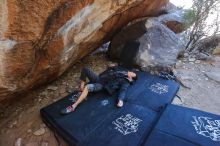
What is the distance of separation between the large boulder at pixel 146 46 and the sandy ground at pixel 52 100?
0.31m

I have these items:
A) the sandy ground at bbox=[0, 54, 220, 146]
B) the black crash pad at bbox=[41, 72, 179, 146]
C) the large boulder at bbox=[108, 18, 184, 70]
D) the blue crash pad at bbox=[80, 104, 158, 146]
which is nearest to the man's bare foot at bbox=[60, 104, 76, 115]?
the black crash pad at bbox=[41, 72, 179, 146]

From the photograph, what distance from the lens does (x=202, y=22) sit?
563 centimetres

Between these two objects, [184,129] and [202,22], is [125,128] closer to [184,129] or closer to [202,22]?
[184,129]

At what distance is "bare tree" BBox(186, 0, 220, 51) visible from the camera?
532 cm

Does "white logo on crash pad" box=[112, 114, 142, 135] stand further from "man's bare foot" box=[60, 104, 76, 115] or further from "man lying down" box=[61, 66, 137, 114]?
"man's bare foot" box=[60, 104, 76, 115]

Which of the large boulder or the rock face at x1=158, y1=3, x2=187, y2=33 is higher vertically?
the rock face at x1=158, y1=3, x2=187, y2=33

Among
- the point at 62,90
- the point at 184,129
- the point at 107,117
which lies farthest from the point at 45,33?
the point at 184,129

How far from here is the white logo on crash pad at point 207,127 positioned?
2.67 metres

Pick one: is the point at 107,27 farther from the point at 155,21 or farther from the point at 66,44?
the point at 155,21

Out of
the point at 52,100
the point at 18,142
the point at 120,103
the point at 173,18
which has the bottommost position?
the point at 18,142

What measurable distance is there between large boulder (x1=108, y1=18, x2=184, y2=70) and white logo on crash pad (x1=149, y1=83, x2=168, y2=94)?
604mm

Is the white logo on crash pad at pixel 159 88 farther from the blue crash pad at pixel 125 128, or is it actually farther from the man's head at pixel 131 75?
the blue crash pad at pixel 125 128

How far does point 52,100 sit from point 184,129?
6.25 ft

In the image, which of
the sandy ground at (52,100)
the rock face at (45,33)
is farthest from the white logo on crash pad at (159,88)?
the rock face at (45,33)
